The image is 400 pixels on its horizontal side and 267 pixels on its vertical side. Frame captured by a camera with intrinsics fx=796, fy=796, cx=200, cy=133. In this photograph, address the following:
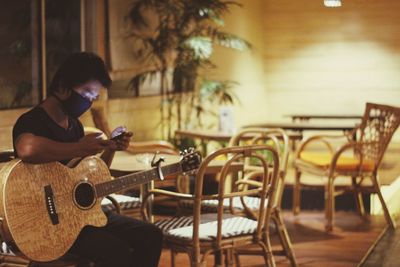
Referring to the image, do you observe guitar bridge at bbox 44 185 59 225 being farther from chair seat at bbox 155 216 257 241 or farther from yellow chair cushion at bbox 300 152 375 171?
yellow chair cushion at bbox 300 152 375 171

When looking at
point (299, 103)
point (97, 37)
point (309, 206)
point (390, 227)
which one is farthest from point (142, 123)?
point (299, 103)

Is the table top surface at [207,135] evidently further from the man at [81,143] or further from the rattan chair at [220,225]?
the man at [81,143]

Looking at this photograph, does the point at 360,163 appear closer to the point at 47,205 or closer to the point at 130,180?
the point at 130,180

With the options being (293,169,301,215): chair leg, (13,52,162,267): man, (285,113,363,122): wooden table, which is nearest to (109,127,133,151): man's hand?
(13,52,162,267): man

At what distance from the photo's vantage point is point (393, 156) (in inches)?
370

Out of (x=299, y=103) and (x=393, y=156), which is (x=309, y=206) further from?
(x=299, y=103)

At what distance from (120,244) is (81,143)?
44cm

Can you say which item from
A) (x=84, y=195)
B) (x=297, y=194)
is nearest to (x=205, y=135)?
(x=297, y=194)

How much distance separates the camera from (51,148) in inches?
124

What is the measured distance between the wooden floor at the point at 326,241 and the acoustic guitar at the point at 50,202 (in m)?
1.53

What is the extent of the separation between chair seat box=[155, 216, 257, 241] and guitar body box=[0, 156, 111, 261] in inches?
16.0

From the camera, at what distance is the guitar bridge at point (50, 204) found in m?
3.15

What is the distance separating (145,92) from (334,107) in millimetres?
4208

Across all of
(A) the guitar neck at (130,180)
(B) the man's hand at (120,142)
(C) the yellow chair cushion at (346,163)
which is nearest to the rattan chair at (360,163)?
(C) the yellow chair cushion at (346,163)
